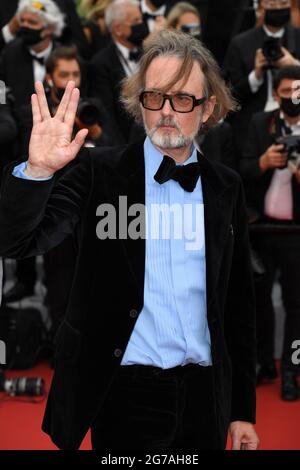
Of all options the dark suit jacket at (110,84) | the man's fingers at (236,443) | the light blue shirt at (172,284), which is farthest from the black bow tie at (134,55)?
the man's fingers at (236,443)

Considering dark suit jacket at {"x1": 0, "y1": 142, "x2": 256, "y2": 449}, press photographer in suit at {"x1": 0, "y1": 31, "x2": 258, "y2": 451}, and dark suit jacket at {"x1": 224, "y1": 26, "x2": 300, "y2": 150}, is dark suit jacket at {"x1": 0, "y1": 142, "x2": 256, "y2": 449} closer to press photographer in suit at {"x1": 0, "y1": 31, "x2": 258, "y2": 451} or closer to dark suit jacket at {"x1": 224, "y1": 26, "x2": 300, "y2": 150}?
press photographer in suit at {"x1": 0, "y1": 31, "x2": 258, "y2": 451}

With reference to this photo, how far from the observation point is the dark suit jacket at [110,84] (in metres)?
6.17

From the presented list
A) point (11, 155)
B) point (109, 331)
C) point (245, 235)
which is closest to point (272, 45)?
point (11, 155)

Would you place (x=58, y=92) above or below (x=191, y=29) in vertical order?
below

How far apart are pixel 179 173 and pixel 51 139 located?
0.53 meters

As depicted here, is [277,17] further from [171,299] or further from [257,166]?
[171,299]

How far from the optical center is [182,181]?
8.89 feet

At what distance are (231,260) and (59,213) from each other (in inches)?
24.5

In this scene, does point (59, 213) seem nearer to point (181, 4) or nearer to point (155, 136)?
point (155, 136)

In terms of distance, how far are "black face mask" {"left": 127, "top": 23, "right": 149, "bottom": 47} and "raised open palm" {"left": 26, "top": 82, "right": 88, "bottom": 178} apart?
414cm

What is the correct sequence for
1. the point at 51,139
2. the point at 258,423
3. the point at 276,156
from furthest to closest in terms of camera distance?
the point at 276,156 < the point at 258,423 < the point at 51,139

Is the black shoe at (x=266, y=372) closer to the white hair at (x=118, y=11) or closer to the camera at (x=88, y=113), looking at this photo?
the camera at (x=88, y=113)

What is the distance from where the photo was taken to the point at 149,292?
2.61 meters

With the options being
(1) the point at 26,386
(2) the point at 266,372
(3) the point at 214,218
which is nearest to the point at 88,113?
(1) the point at 26,386
